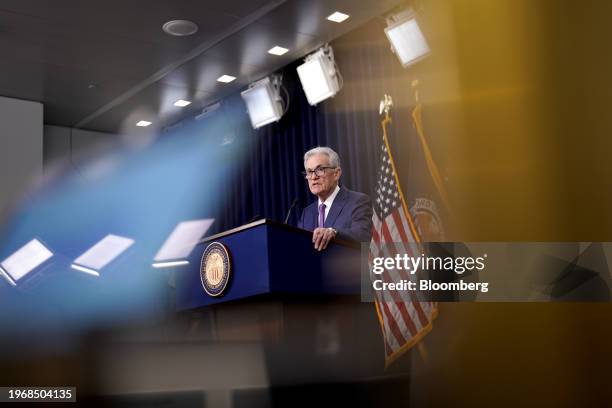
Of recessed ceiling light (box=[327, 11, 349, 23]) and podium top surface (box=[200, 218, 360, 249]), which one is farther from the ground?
recessed ceiling light (box=[327, 11, 349, 23])

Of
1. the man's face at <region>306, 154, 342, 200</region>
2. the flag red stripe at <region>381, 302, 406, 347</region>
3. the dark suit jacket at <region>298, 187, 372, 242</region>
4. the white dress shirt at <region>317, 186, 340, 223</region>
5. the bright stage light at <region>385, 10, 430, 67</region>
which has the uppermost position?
the bright stage light at <region>385, 10, 430, 67</region>

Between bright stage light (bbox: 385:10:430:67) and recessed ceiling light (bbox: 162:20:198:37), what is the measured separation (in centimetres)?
101

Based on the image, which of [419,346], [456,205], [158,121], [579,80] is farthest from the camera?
[158,121]

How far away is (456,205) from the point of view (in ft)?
9.53

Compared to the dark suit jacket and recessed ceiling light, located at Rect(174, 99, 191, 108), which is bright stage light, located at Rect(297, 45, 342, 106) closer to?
recessed ceiling light, located at Rect(174, 99, 191, 108)


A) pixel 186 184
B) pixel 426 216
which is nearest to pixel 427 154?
pixel 426 216

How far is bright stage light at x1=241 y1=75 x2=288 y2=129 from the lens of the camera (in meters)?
4.13

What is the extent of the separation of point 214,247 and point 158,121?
2.76 metres

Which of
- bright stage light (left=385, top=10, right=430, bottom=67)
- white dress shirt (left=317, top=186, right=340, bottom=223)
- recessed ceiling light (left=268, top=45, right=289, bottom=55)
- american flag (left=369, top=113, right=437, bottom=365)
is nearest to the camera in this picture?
american flag (left=369, top=113, right=437, bottom=365)

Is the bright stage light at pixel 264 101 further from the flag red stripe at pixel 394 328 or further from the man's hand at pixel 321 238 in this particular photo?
the man's hand at pixel 321 238

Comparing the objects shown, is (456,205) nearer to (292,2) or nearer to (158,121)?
(292,2)

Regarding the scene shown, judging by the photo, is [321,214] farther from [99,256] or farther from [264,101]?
[264,101]

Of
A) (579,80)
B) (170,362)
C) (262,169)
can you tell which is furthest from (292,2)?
(170,362)

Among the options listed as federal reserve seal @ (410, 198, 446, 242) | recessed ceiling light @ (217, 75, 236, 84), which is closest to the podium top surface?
federal reserve seal @ (410, 198, 446, 242)
